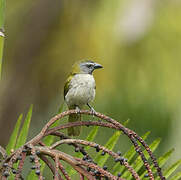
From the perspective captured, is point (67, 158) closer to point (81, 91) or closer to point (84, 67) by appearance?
point (81, 91)

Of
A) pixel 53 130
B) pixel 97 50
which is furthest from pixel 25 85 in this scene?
pixel 53 130

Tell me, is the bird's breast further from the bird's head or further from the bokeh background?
the bokeh background

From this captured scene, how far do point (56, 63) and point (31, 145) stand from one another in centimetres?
652

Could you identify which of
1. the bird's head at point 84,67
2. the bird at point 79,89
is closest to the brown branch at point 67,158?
the bird at point 79,89

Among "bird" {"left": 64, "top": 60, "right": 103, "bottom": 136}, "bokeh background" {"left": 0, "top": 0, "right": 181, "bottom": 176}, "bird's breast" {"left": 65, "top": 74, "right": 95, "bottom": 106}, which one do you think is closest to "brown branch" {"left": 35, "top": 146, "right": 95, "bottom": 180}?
"bird" {"left": 64, "top": 60, "right": 103, "bottom": 136}

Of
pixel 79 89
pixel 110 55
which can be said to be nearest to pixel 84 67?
pixel 79 89

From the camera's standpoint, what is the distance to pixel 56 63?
855 centimetres

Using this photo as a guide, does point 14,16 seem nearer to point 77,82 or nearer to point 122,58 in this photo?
point 122,58

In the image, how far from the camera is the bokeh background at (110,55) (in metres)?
6.02

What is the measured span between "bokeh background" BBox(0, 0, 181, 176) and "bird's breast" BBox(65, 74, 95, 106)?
147 cm

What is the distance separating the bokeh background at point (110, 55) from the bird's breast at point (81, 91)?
1473 mm

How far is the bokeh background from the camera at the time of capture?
6023 millimetres

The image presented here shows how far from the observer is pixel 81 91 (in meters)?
4.27

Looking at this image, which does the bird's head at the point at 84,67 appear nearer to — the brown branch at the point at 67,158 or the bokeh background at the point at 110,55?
the bokeh background at the point at 110,55
